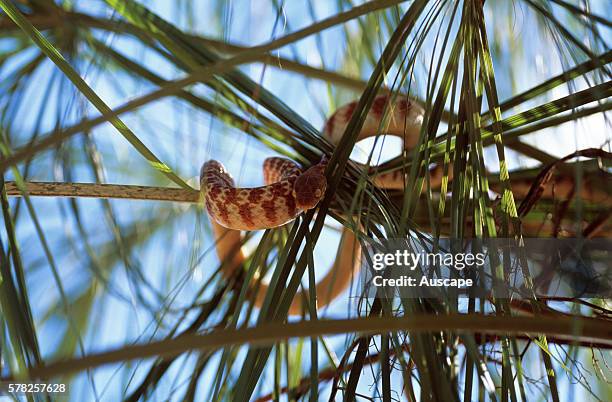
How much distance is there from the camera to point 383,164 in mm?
1323

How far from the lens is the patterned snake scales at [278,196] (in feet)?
3.83

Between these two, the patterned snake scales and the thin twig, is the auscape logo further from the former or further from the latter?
the thin twig

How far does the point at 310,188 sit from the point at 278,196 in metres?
0.21

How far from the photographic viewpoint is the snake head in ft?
3.62

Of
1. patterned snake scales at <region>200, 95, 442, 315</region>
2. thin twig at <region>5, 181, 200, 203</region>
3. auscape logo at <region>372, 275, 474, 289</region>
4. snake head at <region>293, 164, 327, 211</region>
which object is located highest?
patterned snake scales at <region>200, 95, 442, 315</region>

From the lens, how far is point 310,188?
1129 millimetres

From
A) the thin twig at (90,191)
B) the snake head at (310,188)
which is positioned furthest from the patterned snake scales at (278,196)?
the thin twig at (90,191)
